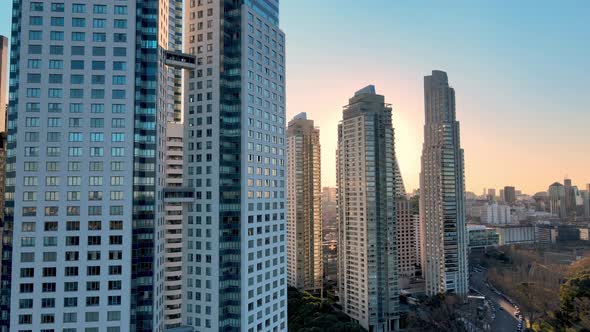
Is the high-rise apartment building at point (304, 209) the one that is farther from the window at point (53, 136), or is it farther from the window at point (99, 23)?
the window at point (99, 23)

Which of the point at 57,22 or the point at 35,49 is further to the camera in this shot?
the point at 57,22

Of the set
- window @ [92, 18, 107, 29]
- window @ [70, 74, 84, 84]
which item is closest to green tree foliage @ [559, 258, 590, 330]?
window @ [70, 74, 84, 84]

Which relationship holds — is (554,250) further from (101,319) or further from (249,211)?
(101,319)

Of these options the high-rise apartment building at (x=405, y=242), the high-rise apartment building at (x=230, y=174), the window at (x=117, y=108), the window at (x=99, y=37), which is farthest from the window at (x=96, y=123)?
the high-rise apartment building at (x=405, y=242)

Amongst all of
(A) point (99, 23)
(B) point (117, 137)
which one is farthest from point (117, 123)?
(A) point (99, 23)

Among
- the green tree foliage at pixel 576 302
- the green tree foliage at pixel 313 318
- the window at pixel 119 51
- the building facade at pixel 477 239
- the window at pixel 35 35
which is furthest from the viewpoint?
the building facade at pixel 477 239

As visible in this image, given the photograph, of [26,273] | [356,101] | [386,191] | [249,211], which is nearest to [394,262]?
[386,191]

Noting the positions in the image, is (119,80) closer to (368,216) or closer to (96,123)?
(96,123)
